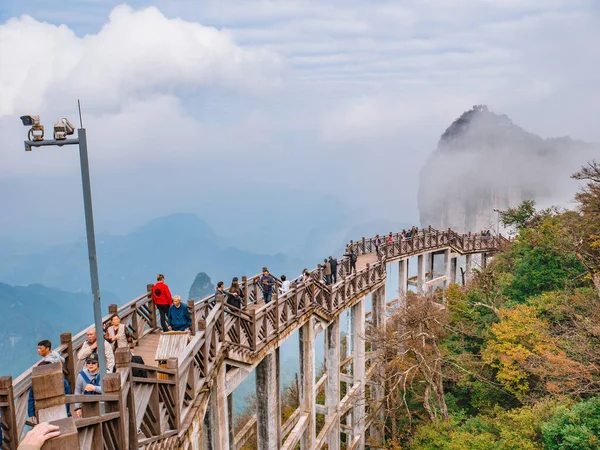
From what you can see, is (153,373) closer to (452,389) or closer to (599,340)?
(599,340)

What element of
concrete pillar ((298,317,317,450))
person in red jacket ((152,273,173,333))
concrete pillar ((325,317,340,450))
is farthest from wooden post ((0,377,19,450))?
concrete pillar ((325,317,340,450))

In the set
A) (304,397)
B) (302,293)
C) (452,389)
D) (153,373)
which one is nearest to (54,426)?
(153,373)

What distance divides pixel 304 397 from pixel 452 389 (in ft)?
25.8

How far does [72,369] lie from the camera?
20.2ft

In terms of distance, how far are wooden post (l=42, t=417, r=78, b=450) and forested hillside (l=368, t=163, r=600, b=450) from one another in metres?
12.0

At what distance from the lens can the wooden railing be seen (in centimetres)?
442

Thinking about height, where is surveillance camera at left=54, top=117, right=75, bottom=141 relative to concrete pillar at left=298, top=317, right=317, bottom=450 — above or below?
above

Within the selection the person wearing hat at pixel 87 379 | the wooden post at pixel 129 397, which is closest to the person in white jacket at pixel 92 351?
the person wearing hat at pixel 87 379

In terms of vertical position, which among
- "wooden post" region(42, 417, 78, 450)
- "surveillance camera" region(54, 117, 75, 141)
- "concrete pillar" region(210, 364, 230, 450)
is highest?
"surveillance camera" region(54, 117, 75, 141)

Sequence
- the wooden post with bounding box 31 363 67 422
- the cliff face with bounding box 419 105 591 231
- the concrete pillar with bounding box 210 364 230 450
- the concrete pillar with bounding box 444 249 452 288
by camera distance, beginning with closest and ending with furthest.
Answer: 1. the wooden post with bounding box 31 363 67 422
2. the concrete pillar with bounding box 210 364 230 450
3. the concrete pillar with bounding box 444 249 452 288
4. the cliff face with bounding box 419 105 591 231

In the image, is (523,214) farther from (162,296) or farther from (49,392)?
(49,392)

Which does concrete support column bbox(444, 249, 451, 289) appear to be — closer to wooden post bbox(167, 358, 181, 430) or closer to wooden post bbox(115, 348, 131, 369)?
wooden post bbox(167, 358, 181, 430)

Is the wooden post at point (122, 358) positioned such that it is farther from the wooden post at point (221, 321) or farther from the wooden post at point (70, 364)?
the wooden post at point (221, 321)

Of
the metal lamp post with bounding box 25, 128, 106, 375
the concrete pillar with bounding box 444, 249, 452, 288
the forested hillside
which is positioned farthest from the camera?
the concrete pillar with bounding box 444, 249, 452, 288
